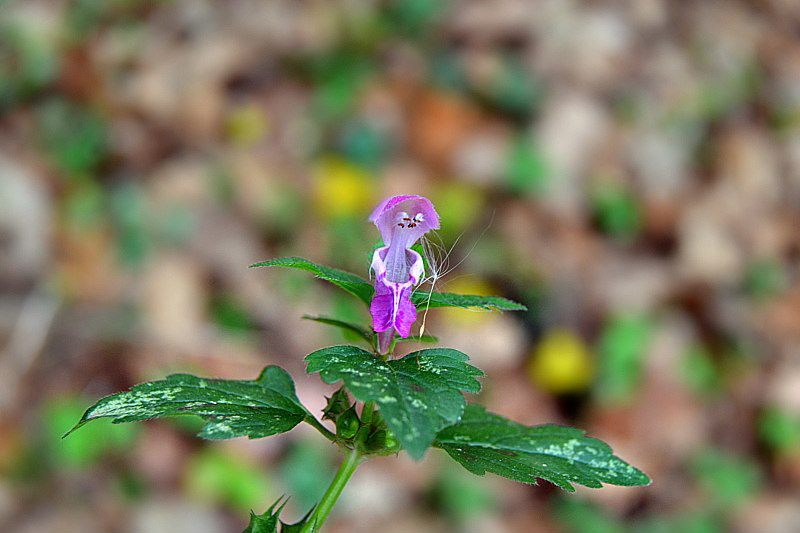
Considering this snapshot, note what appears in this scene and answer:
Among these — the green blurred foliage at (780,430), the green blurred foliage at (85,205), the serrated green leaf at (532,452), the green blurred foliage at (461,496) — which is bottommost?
the green blurred foliage at (461,496)

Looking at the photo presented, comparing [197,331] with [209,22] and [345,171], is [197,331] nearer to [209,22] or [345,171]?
[345,171]

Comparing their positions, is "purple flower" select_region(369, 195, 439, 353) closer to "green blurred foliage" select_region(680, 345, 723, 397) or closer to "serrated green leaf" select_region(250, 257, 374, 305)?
"serrated green leaf" select_region(250, 257, 374, 305)

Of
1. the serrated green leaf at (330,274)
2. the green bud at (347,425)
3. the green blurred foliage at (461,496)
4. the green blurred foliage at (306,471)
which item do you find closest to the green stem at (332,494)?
the green bud at (347,425)

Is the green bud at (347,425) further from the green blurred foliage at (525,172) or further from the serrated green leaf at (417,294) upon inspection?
the green blurred foliage at (525,172)

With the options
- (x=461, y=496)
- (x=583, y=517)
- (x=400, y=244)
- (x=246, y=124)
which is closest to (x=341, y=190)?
(x=246, y=124)

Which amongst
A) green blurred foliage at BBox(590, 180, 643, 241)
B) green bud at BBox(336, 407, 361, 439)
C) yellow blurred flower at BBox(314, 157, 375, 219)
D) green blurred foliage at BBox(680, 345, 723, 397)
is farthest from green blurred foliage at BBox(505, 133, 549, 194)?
green bud at BBox(336, 407, 361, 439)

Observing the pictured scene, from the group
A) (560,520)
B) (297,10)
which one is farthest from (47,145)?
(560,520)
